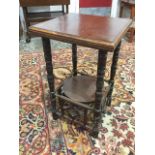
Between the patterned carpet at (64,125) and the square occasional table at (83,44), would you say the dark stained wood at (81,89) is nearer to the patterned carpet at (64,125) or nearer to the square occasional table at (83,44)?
the square occasional table at (83,44)

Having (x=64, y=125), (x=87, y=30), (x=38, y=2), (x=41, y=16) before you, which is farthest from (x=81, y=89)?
(x=41, y=16)

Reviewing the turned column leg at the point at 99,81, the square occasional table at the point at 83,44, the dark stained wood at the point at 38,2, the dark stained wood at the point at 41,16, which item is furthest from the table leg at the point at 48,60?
the dark stained wood at the point at 41,16

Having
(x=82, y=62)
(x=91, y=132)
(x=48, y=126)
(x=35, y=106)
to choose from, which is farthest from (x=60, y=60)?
(x=91, y=132)

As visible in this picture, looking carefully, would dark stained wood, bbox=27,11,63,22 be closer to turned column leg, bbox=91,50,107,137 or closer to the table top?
the table top

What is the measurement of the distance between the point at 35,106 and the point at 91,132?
551 millimetres

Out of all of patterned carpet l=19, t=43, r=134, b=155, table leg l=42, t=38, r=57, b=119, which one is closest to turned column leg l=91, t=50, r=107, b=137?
patterned carpet l=19, t=43, r=134, b=155

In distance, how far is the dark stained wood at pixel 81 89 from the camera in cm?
109

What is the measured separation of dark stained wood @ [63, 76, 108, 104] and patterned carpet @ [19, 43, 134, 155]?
266 mm

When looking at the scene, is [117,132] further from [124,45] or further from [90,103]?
[124,45]

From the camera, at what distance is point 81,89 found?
3.84ft

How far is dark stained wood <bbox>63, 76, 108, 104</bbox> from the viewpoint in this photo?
1095 mm

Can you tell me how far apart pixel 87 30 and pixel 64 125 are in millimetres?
739

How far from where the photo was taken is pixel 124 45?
2.44 meters

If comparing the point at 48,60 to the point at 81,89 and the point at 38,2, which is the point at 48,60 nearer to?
the point at 81,89
